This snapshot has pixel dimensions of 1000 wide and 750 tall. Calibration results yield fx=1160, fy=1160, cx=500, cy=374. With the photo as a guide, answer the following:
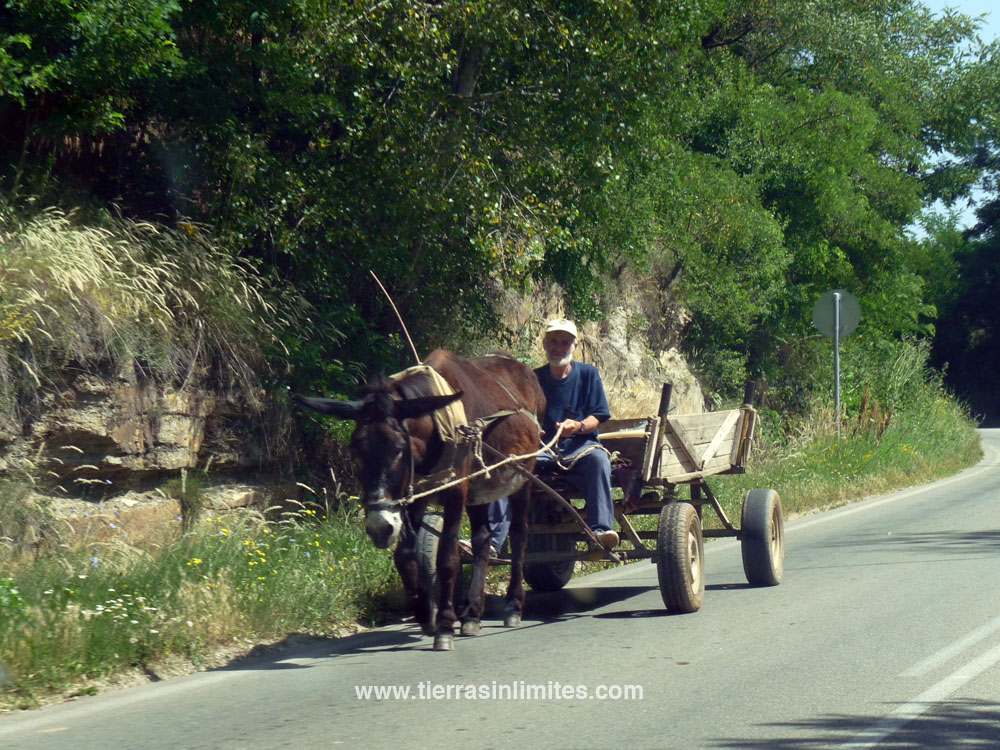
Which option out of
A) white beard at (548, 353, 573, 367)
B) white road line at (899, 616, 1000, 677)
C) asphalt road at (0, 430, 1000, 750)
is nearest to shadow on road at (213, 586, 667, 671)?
asphalt road at (0, 430, 1000, 750)

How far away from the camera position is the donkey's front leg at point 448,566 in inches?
298

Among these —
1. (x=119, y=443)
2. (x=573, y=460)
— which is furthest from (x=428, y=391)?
(x=119, y=443)

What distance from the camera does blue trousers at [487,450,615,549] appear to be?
339 inches

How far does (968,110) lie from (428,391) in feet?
87.0

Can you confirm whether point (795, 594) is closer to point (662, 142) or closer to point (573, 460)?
point (573, 460)

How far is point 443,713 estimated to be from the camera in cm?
602

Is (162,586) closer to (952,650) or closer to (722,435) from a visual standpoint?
(722,435)

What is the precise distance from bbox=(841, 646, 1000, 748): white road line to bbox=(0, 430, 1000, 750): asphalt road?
16 millimetres

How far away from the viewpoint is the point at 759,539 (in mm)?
9711

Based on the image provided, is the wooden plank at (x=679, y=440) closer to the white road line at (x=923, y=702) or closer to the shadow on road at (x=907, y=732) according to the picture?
the white road line at (x=923, y=702)

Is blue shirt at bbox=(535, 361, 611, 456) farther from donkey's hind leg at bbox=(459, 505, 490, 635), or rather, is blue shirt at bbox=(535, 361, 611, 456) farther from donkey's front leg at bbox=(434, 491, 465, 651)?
donkey's front leg at bbox=(434, 491, 465, 651)

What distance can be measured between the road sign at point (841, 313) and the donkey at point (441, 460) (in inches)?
490

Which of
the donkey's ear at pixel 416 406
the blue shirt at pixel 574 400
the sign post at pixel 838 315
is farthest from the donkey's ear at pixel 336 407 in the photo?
the sign post at pixel 838 315

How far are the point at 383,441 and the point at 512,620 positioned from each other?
219cm
